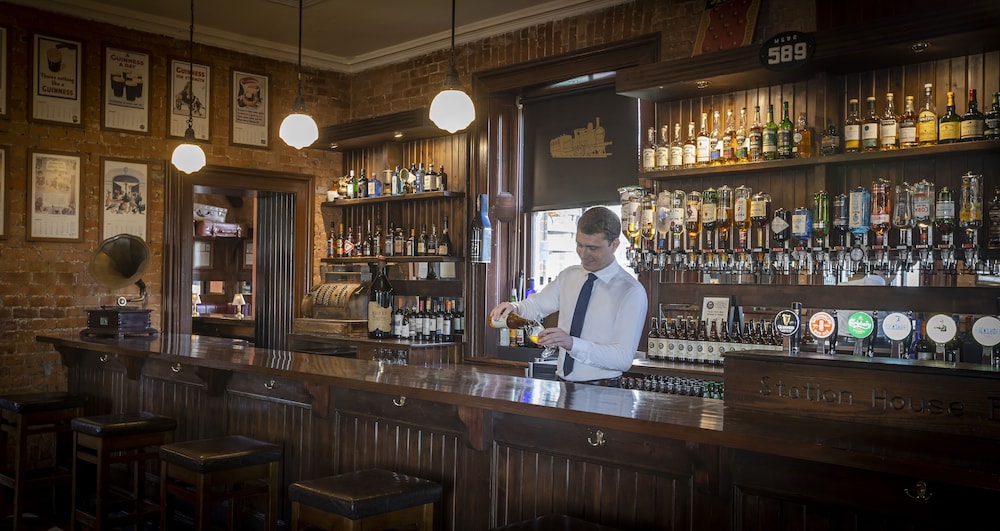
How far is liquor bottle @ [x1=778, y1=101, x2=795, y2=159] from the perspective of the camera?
14.8ft

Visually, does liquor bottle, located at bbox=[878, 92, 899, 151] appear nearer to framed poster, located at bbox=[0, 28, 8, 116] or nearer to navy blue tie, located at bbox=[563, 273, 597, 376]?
navy blue tie, located at bbox=[563, 273, 597, 376]

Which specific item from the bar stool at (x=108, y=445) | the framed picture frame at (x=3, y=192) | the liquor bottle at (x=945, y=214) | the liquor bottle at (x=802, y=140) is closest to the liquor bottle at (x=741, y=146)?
the liquor bottle at (x=802, y=140)

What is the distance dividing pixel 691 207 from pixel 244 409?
2.79 metres

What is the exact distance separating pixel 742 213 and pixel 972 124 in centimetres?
121

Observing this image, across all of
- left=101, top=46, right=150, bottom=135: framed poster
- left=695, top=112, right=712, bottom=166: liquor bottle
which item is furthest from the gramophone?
left=695, top=112, right=712, bottom=166: liquor bottle

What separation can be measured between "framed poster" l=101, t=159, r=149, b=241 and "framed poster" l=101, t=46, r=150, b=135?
31 cm

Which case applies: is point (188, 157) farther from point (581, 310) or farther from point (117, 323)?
point (581, 310)

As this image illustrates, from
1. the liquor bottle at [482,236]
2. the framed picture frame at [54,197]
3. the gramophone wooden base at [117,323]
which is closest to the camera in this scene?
the gramophone wooden base at [117,323]

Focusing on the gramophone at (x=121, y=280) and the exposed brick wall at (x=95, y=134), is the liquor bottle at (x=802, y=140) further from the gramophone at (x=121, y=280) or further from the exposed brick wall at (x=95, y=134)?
the gramophone at (x=121, y=280)

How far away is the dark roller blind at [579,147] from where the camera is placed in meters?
5.80

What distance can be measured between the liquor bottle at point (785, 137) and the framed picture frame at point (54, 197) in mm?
5208

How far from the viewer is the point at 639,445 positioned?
A: 2.67 metres

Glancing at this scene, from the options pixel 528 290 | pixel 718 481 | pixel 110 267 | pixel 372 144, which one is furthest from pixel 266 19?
pixel 718 481

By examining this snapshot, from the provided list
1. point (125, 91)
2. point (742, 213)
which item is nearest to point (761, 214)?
point (742, 213)
